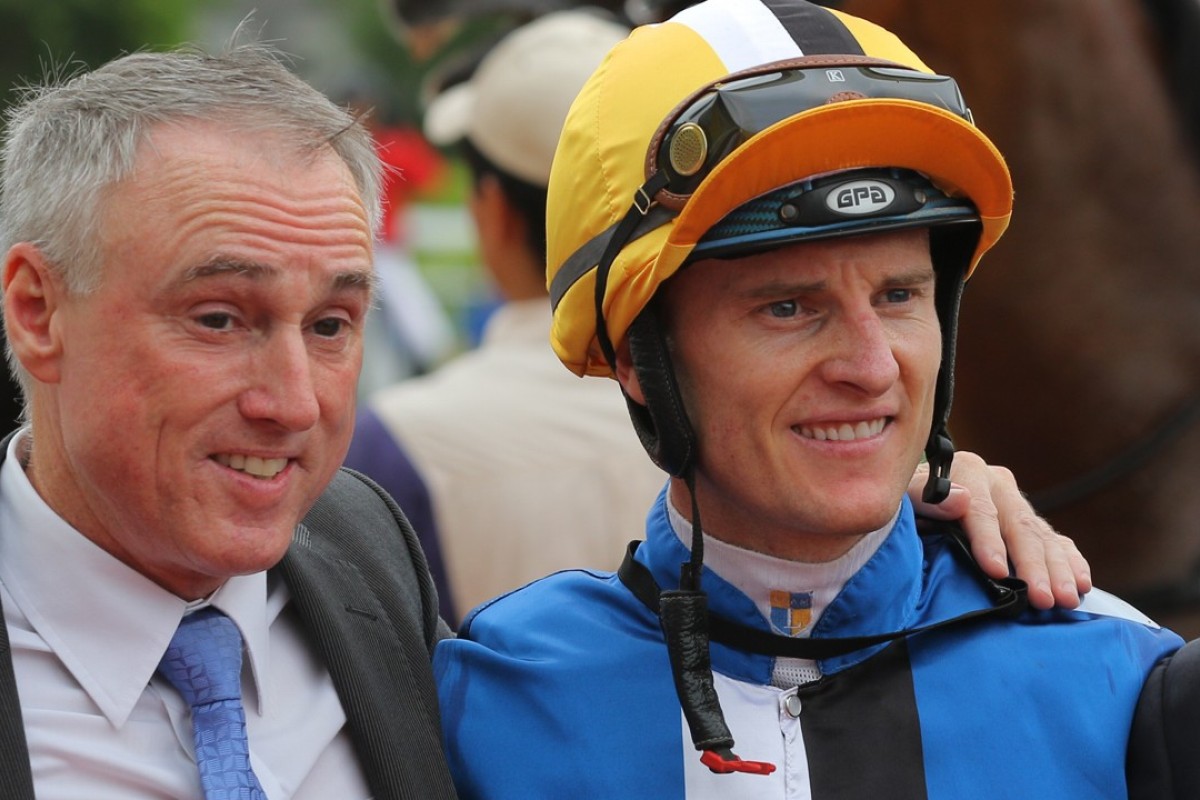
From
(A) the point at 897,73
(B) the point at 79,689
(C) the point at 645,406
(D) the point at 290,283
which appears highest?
(A) the point at 897,73

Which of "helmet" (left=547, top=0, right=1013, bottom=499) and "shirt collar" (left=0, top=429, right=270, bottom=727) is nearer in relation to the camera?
"shirt collar" (left=0, top=429, right=270, bottom=727)

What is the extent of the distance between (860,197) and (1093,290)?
6.57 feet

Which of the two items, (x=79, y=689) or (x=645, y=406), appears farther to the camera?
(x=645, y=406)

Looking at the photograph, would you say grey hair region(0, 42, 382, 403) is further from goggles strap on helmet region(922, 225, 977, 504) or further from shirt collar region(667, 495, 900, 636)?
→ goggles strap on helmet region(922, 225, 977, 504)

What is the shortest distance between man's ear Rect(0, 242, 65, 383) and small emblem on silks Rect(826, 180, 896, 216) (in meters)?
1.09

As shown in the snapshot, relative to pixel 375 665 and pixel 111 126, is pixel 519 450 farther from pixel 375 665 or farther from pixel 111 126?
pixel 111 126

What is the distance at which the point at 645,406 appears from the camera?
276cm

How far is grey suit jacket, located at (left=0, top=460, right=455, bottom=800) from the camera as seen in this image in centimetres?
245

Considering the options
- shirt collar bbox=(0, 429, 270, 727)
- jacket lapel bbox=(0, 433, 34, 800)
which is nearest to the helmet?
shirt collar bbox=(0, 429, 270, 727)

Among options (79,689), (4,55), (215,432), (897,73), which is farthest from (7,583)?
(4,55)

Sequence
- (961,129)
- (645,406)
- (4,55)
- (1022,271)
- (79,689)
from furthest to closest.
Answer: (4,55) → (1022,271) → (645,406) → (961,129) → (79,689)

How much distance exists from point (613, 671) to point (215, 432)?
751mm

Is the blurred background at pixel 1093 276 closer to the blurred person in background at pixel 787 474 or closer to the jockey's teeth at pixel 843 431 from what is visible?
the blurred person in background at pixel 787 474

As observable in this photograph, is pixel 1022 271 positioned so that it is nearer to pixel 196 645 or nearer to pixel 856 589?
pixel 856 589
